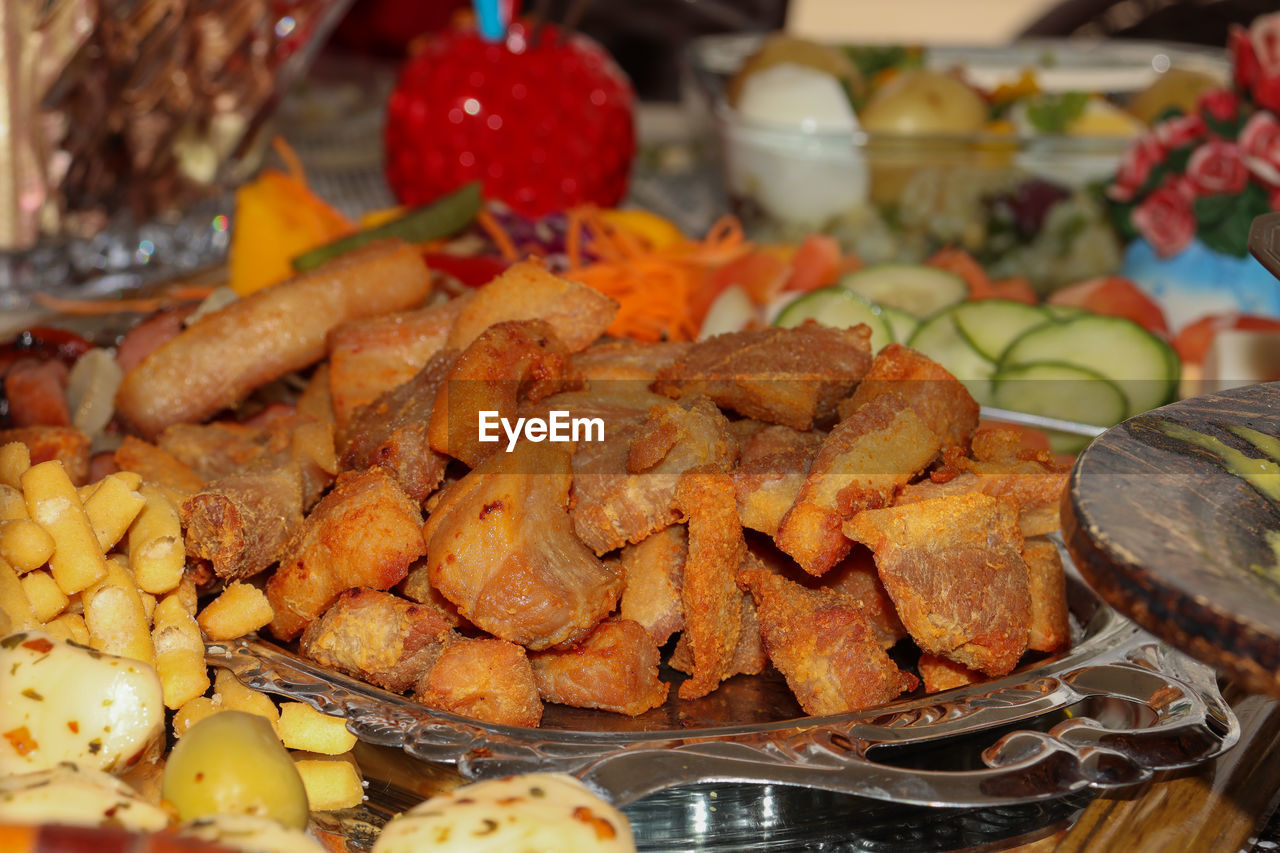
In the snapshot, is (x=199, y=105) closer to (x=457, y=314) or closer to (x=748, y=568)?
(x=457, y=314)

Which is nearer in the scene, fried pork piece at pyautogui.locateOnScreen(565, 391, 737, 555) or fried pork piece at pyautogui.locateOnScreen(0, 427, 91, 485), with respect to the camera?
fried pork piece at pyautogui.locateOnScreen(565, 391, 737, 555)

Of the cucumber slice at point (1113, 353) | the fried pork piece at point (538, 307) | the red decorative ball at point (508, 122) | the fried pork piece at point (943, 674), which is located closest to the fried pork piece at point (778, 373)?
the fried pork piece at point (538, 307)

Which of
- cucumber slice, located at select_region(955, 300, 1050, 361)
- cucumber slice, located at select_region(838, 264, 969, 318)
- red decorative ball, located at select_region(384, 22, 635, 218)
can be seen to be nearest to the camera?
cucumber slice, located at select_region(955, 300, 1050, 361)

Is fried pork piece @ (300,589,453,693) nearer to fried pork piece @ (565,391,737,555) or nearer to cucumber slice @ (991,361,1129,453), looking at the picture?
fried pork piece @ (565,391,737,555)

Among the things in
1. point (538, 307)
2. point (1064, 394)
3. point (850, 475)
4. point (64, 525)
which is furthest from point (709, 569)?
point (1064, 394)

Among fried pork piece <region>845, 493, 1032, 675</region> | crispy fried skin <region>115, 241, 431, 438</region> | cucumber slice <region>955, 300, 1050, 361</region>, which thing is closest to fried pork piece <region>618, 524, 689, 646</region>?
fried pork piece <region>845, 493, 1032, 675</region>

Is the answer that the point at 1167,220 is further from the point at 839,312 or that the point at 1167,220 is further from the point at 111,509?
the point at 111,509

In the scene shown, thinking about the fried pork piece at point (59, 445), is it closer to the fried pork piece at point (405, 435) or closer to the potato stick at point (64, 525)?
the potato stick at point (64, 525)
